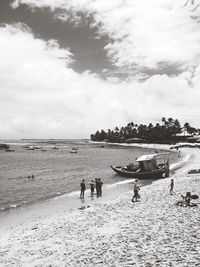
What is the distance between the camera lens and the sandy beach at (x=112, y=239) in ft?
44.1

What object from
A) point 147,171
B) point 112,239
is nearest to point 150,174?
point 147,171

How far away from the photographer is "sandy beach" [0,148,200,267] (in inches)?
529

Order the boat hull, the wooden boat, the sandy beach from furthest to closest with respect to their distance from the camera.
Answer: the wooden boat < the boat hull < the sandy beach

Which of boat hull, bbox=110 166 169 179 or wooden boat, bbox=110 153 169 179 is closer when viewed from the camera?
boat hull, bbox=110 166 169 179

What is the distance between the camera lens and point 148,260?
42.4 ft

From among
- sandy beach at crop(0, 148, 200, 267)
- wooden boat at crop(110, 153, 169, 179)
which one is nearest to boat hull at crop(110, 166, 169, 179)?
wooden boat at crop(110, 153, 169, 179)

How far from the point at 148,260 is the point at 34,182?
126ft

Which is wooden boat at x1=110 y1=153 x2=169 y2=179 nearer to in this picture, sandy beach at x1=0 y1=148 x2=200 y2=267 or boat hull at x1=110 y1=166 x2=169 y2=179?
boat hull at x1=110 y1=166 x2=169 y2=179

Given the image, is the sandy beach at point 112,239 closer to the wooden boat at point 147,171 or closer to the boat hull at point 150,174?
the boat hull at point 150,174

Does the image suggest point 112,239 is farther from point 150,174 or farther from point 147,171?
point 147,171

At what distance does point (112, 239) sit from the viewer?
1617cm

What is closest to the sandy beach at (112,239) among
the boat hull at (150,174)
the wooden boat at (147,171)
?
the boat hull at (150,174)

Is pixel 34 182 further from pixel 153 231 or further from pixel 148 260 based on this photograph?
pixel 148 260

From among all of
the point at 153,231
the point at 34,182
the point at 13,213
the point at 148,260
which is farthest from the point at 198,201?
the point at 34,182
